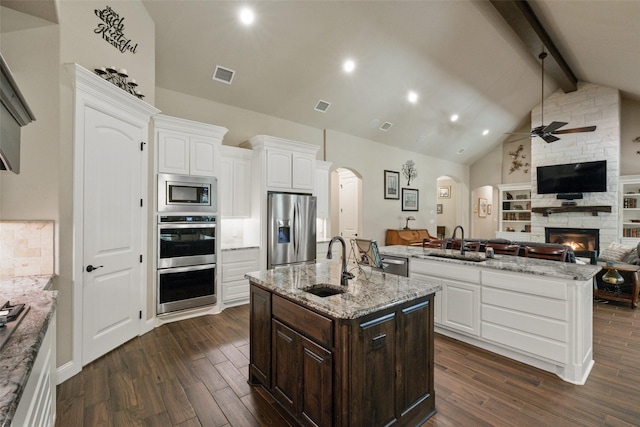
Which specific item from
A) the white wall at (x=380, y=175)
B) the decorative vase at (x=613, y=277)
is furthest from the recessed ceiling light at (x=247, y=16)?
the decorative vase at (x=613, y=277)

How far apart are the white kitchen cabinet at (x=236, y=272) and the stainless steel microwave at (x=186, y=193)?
78 centimetres

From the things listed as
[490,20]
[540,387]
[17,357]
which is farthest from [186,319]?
[490,20]

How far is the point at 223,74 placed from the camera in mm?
4527

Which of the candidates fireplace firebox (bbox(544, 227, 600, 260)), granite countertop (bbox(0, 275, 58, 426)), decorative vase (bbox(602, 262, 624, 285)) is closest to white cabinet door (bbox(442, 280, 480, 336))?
decorative vase (bbox(602, 262, 624, 285))

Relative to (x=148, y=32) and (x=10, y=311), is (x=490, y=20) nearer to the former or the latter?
(x=148, y=32)

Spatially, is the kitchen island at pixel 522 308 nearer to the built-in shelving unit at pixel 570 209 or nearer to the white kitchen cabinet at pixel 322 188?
the white kitchen cabinet at pixel 322 188

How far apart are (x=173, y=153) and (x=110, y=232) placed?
50.7 inches

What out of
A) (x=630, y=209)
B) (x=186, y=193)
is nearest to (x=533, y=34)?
(x=630, y=209)

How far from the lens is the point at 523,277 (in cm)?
267

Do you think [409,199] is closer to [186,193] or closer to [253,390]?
[186,193]

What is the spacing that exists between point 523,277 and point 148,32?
4.81m

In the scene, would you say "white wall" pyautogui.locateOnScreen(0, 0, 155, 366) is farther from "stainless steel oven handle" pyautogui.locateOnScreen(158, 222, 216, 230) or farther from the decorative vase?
the decorative vase

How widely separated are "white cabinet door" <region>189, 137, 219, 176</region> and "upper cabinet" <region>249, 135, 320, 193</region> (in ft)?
2.59

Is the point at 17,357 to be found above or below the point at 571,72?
below
